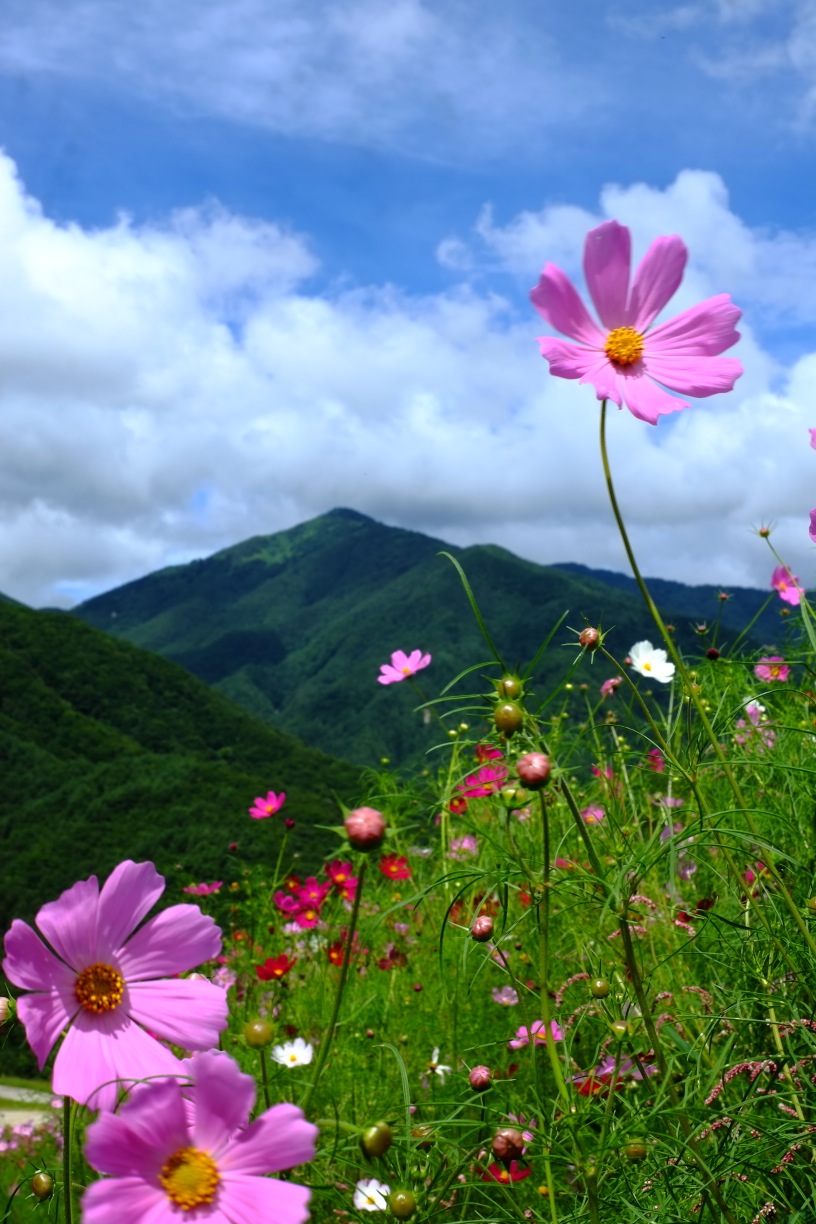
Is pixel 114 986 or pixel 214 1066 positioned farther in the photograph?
pixel 114 986

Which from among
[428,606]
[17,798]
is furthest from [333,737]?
[17,798]

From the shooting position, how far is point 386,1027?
2.62 m

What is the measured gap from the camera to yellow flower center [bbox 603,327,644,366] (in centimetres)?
97

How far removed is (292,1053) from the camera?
242 cm

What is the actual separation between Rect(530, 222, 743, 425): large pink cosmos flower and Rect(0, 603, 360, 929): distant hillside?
17.5m

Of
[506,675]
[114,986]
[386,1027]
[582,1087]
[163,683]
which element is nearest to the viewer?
[114,986]

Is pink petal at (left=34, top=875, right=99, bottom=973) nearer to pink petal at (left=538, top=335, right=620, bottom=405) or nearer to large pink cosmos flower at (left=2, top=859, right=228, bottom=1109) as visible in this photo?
large pink cosmos flower at (left=2, top=859, right=228, bottom=1109)

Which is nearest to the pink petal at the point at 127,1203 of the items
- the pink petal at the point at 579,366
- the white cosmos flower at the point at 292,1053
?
the pink petal at the point at 579,366

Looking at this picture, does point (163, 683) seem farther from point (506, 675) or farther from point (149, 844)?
point (506, 675)

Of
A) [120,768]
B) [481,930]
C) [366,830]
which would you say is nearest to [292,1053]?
[481,930]

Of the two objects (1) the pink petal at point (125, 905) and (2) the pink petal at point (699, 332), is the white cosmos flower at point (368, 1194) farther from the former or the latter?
(2) the pink petal at point (699, 332)

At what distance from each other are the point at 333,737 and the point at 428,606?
34353 mm

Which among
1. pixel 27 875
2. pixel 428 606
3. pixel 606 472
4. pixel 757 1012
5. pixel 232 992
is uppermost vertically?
pixel 428 606

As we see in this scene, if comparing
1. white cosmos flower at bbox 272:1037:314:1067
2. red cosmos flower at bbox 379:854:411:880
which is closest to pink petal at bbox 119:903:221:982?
white cosmos flower at bbox 272:1037:314:1067
